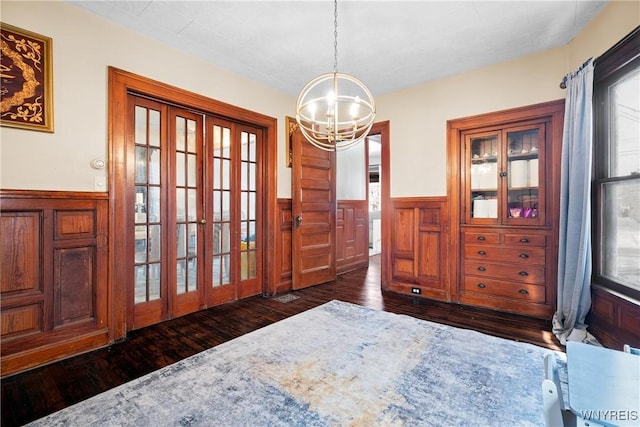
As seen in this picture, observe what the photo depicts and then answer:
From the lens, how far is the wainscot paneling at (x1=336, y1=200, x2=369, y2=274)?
17.6ft

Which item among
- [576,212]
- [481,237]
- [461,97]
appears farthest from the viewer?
[461,97]

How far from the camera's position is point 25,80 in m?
2.14

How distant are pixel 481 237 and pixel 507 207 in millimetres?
443

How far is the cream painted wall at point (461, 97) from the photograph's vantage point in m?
2.57

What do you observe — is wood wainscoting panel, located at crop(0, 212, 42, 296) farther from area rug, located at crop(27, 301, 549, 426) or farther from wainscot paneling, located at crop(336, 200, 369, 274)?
wainscot paneling, located at crop(336, 200, 369, 274)

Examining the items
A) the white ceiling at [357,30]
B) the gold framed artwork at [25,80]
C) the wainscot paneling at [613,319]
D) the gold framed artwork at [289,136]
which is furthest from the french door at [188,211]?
the wainscot paneling at [613,319]

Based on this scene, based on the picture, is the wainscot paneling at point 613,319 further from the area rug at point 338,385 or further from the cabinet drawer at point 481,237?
the cabinet drawer at point 481,237

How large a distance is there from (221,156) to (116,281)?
171 cm

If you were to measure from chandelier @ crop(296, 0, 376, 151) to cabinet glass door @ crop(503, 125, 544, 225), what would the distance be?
1.74 meters

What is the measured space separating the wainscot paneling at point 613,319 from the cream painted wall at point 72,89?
4.25m

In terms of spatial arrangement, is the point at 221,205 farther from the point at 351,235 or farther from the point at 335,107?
the point at 351,235

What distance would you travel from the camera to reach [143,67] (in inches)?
109

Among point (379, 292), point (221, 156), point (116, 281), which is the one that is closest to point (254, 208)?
point (221, 156)

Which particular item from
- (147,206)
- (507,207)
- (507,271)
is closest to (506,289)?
(507,271)
